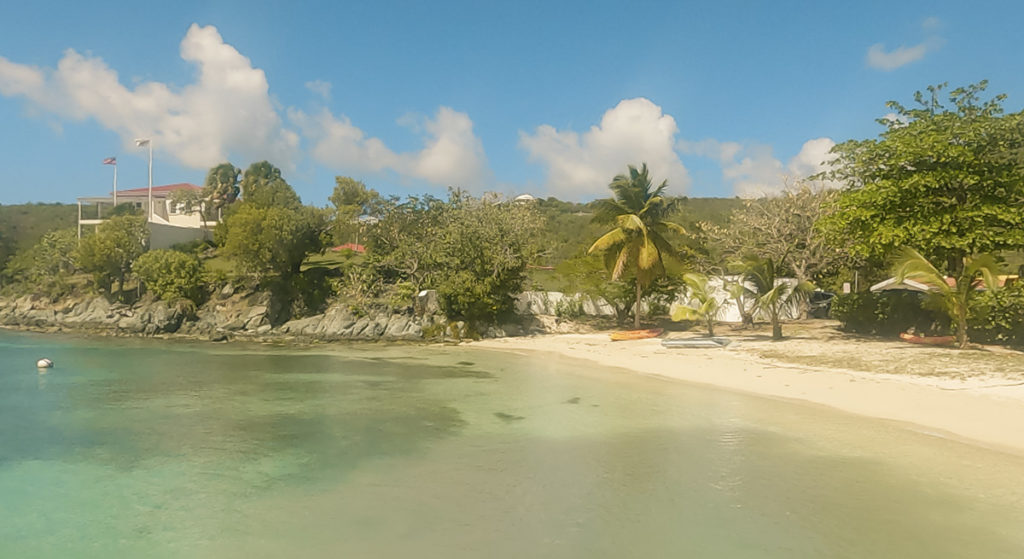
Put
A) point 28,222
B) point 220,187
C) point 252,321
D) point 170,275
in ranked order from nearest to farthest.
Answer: point 252,321, point 170,275, point 220,187, point 28,222

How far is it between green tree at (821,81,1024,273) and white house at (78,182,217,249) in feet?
129

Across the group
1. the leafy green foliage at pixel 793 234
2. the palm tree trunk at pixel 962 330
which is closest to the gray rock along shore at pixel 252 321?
the leafy green foliage at pixel 793 234

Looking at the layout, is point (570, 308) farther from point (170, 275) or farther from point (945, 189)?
point (170, 275)

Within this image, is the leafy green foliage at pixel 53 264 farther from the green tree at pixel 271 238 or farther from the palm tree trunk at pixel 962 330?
the palm tree trunk at pixel 962 330

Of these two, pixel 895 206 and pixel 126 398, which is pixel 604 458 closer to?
pixel 126 398

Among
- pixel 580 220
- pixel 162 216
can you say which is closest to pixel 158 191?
pixel 162 216

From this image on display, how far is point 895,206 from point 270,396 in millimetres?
19731

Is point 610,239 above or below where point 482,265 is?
above

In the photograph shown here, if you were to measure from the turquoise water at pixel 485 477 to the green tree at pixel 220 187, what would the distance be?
36.1 m

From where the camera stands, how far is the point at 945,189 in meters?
20.1

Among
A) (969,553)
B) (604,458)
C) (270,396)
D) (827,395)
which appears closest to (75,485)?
(270,396)

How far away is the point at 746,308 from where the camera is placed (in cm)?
2797

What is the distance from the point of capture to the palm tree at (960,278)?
17078 millimetres

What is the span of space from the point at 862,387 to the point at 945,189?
994 centimetres
